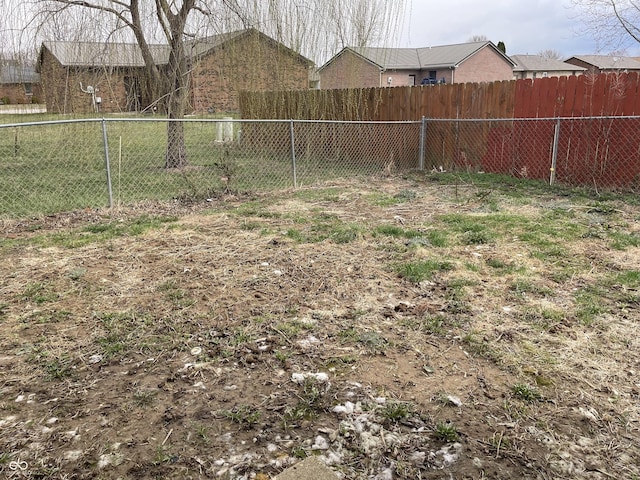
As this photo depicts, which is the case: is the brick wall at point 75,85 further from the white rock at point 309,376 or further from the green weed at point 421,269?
the white rock at point 309,376

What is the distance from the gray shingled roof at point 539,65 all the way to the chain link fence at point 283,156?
3260 centimetres

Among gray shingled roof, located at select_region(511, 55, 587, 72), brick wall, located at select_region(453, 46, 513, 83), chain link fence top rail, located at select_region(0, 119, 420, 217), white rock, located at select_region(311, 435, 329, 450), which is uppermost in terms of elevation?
gray shingled roof, located at select_region(511, 55, 587, 72)

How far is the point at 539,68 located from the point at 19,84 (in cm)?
4010

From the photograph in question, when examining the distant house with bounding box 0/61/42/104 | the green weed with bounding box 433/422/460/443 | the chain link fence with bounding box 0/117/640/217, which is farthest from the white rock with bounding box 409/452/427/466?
the distant house with bounding box 0/61/42/104

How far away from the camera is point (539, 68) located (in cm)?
3875

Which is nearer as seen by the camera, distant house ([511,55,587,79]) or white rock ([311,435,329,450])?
white rock ([311,435,329,450])

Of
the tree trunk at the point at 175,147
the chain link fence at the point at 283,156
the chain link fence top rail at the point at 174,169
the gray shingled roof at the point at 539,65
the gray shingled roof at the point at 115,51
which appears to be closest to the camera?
the chain link fence at the point at 283,156

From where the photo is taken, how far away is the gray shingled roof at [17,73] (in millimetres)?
7012

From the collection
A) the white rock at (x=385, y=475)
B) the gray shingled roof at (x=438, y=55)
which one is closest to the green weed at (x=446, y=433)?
the white rock at (x=385, y=475)

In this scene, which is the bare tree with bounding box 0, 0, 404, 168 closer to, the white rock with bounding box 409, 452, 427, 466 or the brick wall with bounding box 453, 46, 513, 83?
the white rock with bounding box 409, 452, 427, 466

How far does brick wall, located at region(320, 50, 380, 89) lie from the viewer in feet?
33.0

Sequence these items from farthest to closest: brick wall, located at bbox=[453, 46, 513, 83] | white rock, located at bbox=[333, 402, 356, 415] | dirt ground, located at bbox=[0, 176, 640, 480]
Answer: brick wall, located at bbox=[453, 46, 513, 83]
white rock, located at bbox=[333, 402, 356, 415]
dirt ground, located at bbox=[0, 176, 640, 480]

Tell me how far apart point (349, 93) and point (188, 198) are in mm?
4946

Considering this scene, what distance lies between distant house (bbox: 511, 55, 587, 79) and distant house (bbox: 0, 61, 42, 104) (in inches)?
1458
